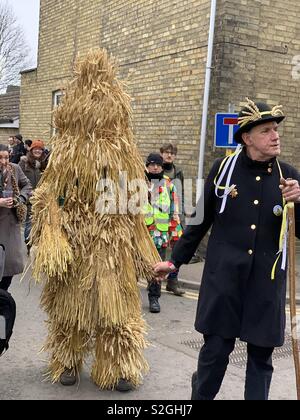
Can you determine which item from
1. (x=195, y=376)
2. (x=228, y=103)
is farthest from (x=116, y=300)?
(x=228, y=103)

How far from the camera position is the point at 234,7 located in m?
8.33

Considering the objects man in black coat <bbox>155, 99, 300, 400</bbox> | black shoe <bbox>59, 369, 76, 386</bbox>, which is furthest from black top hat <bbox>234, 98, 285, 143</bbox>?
black shoe <bbox>59, 369, 76, 386</bbox>

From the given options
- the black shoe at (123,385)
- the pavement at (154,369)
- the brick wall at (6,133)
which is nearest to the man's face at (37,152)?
the pavement at (154,369)

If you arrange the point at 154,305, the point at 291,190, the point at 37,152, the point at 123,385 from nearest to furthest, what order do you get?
the point at 291,190, the point at 123,385, the point at 154,305, the point at 37,152

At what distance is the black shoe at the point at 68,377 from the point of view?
3.73 m

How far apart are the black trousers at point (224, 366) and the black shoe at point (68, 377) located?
112 centimetres

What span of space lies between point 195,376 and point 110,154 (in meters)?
1.51

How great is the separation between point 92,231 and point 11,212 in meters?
1.70

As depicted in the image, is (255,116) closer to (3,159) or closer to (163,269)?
(163,269)

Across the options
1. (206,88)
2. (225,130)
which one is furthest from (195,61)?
(225,130)

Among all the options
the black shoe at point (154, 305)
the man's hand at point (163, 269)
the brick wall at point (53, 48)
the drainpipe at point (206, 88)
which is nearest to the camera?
the man's hand at point (163, 269)

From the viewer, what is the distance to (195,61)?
892 centimetres

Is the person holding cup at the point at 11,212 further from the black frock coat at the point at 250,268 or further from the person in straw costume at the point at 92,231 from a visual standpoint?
the black frock coat at the point at 250,268
